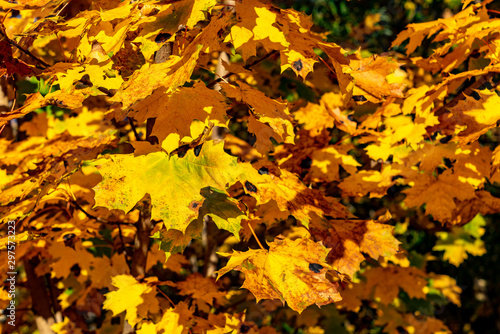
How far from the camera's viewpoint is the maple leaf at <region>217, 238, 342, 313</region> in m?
1.63

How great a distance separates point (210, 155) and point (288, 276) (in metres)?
0.56

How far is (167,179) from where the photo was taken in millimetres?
1562

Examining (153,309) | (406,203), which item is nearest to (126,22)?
(153,309)

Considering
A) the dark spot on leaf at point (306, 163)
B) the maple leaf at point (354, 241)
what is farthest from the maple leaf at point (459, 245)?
the maple leaf at point (354, 241)

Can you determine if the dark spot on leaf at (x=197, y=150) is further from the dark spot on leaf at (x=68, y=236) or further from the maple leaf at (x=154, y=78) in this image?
the dark spot on leaf at (x=68, y=236)

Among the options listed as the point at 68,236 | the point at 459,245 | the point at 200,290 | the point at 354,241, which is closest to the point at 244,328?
the point at 200,290

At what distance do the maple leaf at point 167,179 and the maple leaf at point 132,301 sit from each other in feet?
2.57

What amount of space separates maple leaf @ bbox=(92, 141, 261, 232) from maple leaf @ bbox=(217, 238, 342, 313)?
6.3 inches

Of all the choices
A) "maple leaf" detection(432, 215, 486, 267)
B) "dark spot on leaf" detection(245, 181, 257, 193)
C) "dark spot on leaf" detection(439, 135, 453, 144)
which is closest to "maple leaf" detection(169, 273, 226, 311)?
"dark spot on leaf" detection(245, 181, 257, 193)

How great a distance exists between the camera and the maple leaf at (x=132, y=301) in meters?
2.14

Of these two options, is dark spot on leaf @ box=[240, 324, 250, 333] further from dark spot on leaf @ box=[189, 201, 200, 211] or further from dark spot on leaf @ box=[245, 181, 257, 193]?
dark spot on leaf @ box=[189, 201, 200, 211]

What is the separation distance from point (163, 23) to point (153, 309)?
137 cm

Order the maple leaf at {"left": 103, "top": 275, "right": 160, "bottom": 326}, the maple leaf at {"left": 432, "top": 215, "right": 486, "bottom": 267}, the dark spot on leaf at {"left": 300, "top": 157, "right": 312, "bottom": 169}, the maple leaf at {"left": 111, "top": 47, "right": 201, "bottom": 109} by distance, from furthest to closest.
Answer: the maple leaf at {"left": 432, "top": 215, "right": 486, "bottom": 267} < the dark spot on leaf at {"left": 300, "top": 157, "right": 312, "bottom": 169} < the maple leaf at {"left": 103, "top": 275, "right": 160, "bottom": 326} < the maple leaf at {"left": 111, "top": 47, "right": 201, "bottom": 109}

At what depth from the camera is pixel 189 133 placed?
5.81 ft
